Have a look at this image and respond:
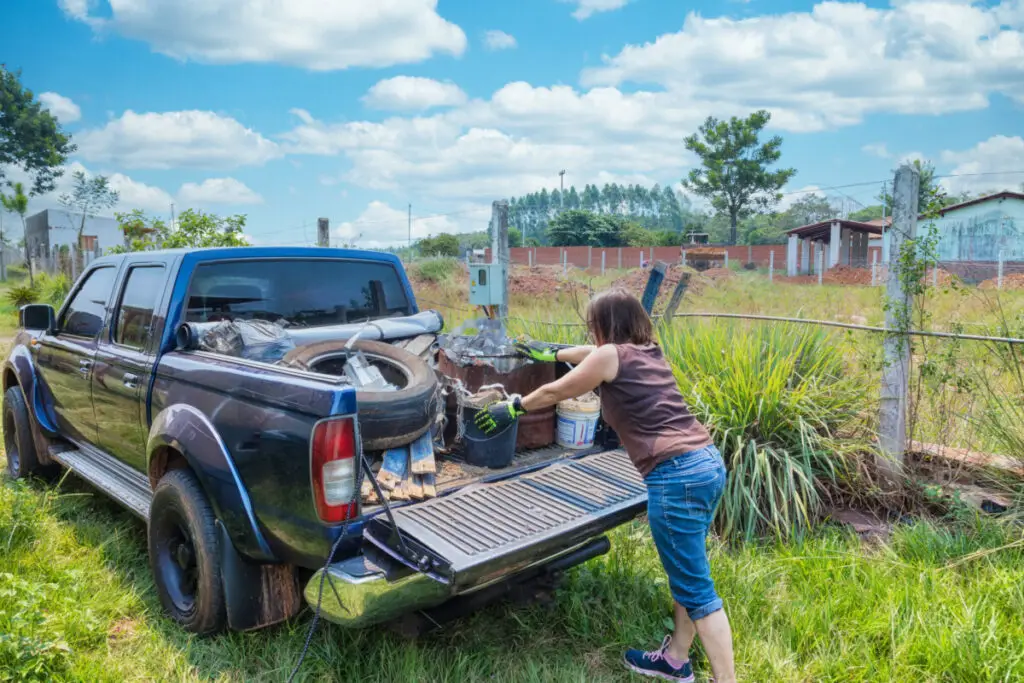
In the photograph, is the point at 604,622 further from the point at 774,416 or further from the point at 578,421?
the point at 774,416

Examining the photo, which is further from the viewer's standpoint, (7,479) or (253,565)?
(7,479)

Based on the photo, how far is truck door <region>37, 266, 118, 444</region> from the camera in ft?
14.5

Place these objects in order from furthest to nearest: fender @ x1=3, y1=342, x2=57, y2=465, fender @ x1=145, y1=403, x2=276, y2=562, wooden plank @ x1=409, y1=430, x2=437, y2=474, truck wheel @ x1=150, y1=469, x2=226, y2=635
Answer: fender @ x1=3, y1=342, x2=57, y2=465
wooden plank @ x1=409, y1=430, x2=437, y2=474
truck wheel @ x1=150, y1=469, x2=226, y2=635
fender @ x1=145, y1=403, x2=276, y2=562

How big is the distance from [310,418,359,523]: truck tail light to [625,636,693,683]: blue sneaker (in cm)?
144

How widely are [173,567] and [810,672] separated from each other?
291 cm

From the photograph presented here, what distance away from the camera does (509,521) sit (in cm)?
292

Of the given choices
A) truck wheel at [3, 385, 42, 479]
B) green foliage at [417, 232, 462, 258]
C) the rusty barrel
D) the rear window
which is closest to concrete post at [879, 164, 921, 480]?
the rusty barrel

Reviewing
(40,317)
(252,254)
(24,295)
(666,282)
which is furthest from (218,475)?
(24,295)

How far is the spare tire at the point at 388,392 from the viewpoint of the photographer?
10.2 feet

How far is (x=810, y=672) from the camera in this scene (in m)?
3.16

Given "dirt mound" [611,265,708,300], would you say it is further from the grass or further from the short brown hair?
the short brown hair

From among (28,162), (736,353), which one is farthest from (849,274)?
(28,162)

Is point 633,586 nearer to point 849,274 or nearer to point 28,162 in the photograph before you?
point 849,274

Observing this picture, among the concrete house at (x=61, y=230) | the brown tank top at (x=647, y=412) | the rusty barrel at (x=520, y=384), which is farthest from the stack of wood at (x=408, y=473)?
the concrete house at (x=61, y=230)
